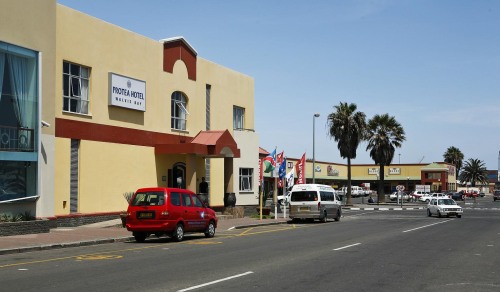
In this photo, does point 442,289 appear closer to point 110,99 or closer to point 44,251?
point 44,251

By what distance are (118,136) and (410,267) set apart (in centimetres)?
1911

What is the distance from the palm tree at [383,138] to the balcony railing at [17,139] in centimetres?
5386

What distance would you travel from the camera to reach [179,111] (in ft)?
116

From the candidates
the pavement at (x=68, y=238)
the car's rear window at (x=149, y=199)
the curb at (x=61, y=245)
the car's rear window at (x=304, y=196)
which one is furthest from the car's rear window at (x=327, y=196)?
the car's rear window at (x=149, y=199)

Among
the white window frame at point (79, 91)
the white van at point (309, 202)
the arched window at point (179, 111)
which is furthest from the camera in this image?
the arched window at point (179, 111)

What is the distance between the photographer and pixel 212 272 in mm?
12578

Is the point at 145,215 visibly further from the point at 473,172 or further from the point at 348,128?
the point at 473,172

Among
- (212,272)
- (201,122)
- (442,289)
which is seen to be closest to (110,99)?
(201,122)

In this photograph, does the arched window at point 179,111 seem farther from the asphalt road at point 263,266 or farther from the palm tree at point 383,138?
the palm tree at point 383,138

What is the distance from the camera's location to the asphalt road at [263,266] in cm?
1092

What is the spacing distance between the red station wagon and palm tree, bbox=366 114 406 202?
176 ft

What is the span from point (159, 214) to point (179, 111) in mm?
15451

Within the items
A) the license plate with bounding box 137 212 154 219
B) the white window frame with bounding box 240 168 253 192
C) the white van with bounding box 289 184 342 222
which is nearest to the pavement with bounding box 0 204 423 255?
the license plate with bounding box 137 212 154 219

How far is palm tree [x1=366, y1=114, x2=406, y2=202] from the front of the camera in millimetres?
72812
